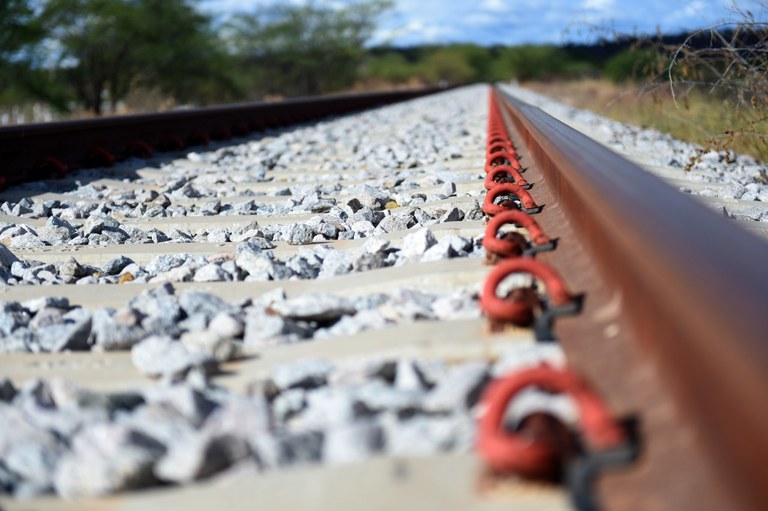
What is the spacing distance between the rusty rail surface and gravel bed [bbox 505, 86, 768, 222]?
132 inches

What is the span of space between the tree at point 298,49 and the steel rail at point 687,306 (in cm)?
3989

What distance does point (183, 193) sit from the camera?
4.35 metres

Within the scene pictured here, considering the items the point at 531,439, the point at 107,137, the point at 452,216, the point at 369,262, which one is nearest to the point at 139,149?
the point at 107,137

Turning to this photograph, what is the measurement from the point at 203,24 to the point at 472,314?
29.8 meters

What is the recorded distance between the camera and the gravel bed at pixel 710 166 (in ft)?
12.5

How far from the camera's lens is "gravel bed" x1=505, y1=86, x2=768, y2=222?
3.80 m

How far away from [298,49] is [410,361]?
4335cm

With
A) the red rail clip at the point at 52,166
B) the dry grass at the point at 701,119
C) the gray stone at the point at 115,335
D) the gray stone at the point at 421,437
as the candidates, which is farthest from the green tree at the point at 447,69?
the gray stone at the point at 421,437

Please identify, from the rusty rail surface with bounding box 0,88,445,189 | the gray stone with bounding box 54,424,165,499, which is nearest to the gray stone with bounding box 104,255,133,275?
the gray stone with bounding box 54,424,165,499

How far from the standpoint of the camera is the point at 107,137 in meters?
6.28

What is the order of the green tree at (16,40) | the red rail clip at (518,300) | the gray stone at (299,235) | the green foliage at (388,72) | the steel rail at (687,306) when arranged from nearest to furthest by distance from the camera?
the steel rail at (687,306), the red rail clip at (518,300), the gray stone at (299,235), the green tree at (16,40), the green foliage at (388,72)

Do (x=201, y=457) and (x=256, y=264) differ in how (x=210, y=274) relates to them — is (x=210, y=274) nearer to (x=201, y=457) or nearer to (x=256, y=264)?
(x=256, y=264)

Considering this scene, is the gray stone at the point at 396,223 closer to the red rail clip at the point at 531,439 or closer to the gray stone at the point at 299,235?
the gray stone at the point at 299,235

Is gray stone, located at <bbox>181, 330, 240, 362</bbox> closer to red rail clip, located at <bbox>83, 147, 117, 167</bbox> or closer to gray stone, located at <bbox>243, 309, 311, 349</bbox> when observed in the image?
gray stone, located at <bbox>243, 309, 311, 349</bbox>
